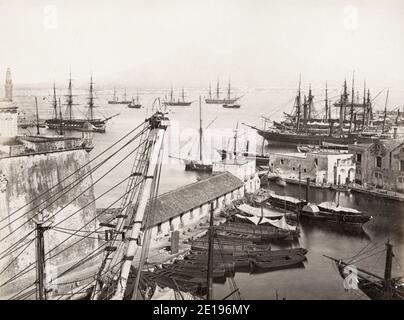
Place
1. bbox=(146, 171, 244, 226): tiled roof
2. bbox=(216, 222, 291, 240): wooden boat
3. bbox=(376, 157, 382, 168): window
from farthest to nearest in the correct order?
bbox=(376, 157, 382, 168): window → bbox=(216, 222, 291, 240): wooden boat → bbox=(146, 171, 244, 226): tiled roof

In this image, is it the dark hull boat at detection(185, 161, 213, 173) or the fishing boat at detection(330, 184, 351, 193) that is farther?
the dark hull boat at detection(185, 161, 213, 173)

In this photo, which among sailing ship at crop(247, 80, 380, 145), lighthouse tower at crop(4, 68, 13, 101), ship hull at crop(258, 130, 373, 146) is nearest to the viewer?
lighthouse tower at crop(4, 68, 13, 101)

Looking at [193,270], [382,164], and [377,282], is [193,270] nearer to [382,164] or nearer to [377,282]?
[377,282]

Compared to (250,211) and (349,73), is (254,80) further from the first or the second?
(250,211)

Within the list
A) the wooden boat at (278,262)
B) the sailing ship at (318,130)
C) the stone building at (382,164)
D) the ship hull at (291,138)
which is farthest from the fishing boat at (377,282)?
the ship hull at (291,138)

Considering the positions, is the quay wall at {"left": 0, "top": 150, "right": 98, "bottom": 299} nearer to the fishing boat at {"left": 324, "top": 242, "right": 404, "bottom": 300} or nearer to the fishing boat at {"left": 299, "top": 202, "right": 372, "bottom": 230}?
the fishing boat at {"left": 324, "top": 242, "right": 404, "bottom": 300}

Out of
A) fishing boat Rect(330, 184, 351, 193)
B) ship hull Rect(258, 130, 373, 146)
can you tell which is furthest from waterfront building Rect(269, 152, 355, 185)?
ship hull Rect(258, 130, 373, 146)

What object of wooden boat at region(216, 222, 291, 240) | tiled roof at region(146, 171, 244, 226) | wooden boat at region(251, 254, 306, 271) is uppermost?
tiled roof at region(146, 171, 244, 226)
